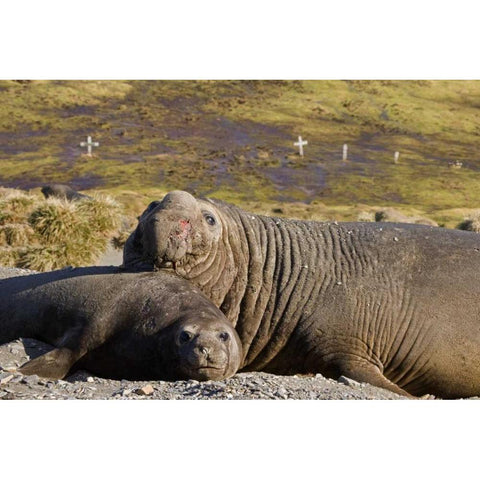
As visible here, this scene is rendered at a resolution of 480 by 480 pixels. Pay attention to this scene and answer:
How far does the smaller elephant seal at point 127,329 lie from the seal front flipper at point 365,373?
1.34 meters

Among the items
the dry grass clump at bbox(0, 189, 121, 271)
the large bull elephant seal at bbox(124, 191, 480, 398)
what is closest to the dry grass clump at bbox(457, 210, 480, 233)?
the dry grass clump at bbox(0, 189, 121, 271)

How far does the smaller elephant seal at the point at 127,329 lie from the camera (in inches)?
326

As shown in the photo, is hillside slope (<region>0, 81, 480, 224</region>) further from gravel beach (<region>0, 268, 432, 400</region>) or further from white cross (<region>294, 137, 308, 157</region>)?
gravel beach (<region>0, 268, 432, 400</region>)

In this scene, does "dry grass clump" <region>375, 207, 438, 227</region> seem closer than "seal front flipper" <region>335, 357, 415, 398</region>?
No

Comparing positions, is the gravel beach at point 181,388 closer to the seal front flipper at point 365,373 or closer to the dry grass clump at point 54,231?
the seal front flipper at point 365,373

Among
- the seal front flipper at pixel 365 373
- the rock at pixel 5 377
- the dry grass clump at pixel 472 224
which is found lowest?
the dry grass clump at pixel 472 224

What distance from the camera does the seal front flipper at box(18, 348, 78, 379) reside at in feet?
27.7

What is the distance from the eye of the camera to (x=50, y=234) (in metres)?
20.3

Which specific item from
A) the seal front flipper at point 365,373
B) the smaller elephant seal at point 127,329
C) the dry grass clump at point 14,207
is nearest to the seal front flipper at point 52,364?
the smaller elephant seal at point 127,329

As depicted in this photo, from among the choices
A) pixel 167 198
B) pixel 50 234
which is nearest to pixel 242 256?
pixel 167 198

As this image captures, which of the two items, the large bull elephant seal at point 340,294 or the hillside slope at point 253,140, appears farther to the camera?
the hillside slope at point 253,140

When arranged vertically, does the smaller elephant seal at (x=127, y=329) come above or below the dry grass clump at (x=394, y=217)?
above

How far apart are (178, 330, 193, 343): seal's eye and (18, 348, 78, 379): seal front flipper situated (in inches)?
45.6

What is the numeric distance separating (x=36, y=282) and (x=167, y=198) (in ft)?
6.52
